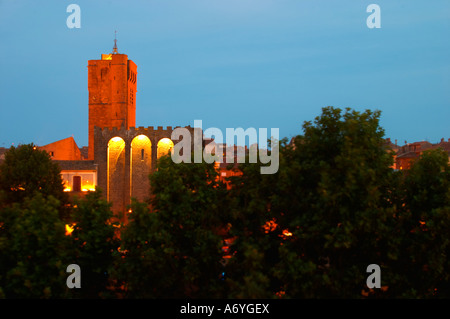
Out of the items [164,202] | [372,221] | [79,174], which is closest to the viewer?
[372,221]

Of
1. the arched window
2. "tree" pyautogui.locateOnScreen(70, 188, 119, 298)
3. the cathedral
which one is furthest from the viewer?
the arched window

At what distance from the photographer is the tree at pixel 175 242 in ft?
65.3

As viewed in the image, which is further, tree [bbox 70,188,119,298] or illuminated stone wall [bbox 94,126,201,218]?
illuminated stone wall [bbox 94,126,201,218]

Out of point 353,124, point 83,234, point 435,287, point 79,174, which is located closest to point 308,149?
point 353,124

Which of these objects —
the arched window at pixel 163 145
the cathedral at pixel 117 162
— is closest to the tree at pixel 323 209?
the cathedral at pixel 117 162

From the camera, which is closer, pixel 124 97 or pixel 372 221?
pixel 372 221

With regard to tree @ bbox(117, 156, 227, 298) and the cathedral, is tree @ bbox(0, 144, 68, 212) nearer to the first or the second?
tree @ bbox(117, 156, 227, 298)

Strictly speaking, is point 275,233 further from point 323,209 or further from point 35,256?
point 35,256

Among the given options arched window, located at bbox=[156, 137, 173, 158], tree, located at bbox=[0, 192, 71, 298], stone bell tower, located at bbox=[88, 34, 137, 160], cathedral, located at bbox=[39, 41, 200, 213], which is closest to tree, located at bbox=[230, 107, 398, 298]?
tree, located at bbox=[0, 192, 71, 298]

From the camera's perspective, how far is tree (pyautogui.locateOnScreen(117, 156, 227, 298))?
65.3 ft

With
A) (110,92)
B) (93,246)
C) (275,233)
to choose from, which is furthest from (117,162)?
(275,233)

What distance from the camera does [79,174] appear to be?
4825 centimetres
